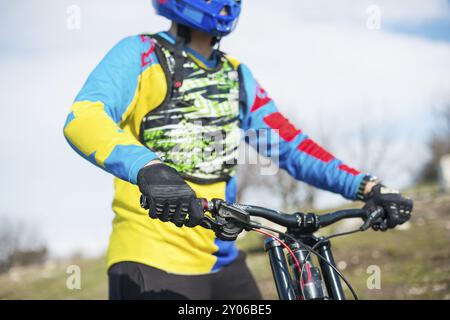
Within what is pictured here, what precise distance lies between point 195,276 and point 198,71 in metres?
1.15

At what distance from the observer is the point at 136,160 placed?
2.64 metres

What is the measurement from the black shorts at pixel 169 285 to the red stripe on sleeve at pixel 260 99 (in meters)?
1.03

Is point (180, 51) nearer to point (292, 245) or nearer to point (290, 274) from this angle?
point (292, 245)

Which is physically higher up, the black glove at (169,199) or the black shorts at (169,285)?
the black glove at (169,199)

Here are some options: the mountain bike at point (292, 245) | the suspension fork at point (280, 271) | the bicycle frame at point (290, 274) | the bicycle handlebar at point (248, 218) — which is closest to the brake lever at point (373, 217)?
the bicycle handlebar at point (248, 218)

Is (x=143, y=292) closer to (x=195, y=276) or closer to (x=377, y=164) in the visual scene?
(x=195, y=276)

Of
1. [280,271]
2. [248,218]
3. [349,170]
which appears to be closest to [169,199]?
[248,218]

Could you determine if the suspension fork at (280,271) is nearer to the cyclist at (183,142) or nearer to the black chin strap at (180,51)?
the cyclist at (183,142)

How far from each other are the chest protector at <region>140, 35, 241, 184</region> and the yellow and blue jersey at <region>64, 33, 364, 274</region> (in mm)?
50

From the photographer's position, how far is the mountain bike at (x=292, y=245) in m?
2.56

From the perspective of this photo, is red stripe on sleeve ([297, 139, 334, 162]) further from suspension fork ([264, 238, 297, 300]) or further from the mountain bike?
suspension fork ([264, 238, 297, 300])

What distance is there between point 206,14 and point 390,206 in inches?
57.0

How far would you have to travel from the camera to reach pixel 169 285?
3299mm

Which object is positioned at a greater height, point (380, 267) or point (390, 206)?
point (390, 206)
